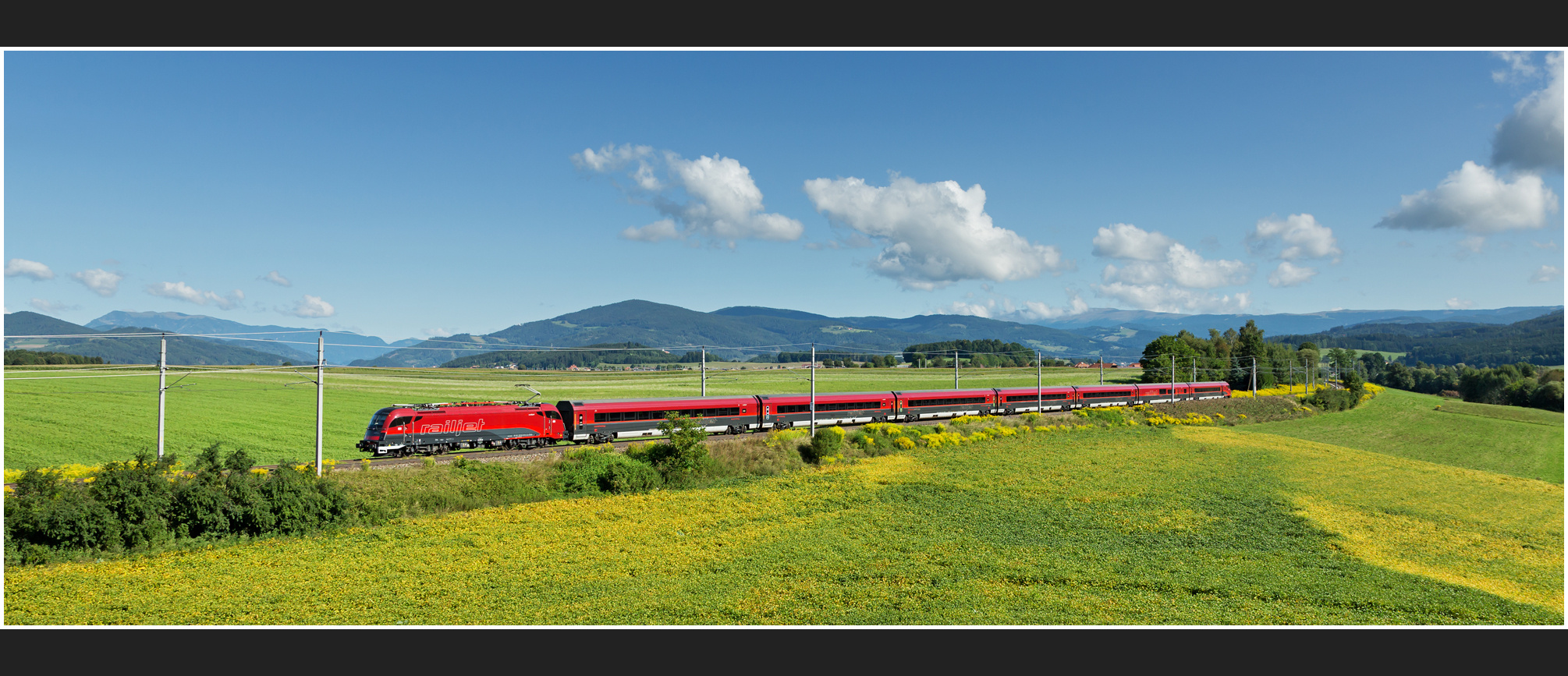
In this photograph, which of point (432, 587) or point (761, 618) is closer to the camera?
point (761, 618)

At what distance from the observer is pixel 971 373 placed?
130 metres

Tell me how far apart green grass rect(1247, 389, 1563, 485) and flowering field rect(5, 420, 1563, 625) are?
56.3 feet

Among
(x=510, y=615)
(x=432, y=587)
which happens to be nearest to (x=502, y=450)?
(x=432, y=587)

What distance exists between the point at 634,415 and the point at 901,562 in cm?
2427

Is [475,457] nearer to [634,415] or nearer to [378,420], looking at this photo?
[378,420]

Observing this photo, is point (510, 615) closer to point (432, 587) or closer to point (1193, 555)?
point (432, 587)

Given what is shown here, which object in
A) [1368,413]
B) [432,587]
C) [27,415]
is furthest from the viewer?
[1368,413]

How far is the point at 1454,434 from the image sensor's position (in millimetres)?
65000

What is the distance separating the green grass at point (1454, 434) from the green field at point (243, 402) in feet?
127

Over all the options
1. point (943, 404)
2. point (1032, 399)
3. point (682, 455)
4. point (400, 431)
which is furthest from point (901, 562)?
point (1032, 399)

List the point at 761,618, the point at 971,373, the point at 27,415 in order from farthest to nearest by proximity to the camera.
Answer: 1. the point at 971,373
2. the point at 27,415
3. the point at 761,618

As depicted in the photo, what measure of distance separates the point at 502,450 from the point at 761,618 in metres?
25.3

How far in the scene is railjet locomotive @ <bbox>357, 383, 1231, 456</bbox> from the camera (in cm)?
3588

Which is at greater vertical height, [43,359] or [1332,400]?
[43,359]
